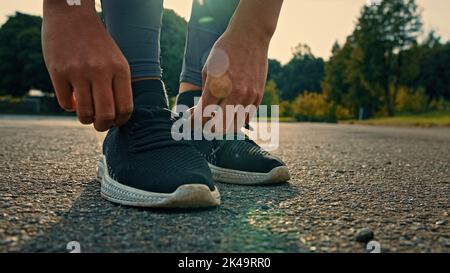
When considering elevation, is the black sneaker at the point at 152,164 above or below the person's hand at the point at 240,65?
below

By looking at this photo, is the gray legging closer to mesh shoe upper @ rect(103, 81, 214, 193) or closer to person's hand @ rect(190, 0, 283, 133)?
mesh shoe upper @ rect(103, 81, 214, 193)

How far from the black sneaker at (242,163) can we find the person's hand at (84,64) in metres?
0.71

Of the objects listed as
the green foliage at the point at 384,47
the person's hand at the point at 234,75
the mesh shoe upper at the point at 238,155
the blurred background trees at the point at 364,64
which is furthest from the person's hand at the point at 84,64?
the green foliage at the point at 384,47

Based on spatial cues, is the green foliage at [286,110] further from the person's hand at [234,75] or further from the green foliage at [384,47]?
the person's hand at [234,75]

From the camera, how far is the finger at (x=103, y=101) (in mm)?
1007

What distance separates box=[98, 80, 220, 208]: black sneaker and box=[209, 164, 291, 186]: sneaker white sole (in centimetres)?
37

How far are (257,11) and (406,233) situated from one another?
0.64 metres

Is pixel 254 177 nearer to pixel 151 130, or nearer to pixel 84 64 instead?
pixel 151 130

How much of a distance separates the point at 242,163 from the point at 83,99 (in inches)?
31.5

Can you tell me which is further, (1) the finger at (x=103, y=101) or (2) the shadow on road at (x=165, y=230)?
(1) the finger at (x=103, y=101)

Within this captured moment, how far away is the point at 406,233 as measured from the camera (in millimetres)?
1002

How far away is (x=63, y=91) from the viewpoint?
1.03 m

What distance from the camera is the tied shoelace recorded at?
4.38 feet

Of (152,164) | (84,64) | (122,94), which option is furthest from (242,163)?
(84,64)
